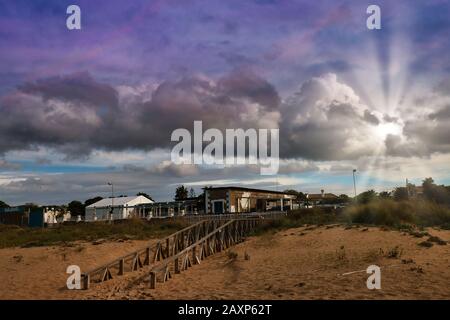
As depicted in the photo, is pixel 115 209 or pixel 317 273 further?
pixel 115 209

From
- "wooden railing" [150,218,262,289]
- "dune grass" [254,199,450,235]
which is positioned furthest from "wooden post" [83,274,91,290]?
"dune grass" [254,199,450,235]

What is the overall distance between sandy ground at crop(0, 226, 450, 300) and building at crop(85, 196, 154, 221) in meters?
38.0

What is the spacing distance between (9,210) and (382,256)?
64301 millimetres

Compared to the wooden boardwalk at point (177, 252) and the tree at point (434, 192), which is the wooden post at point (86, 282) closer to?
the wooden boardwalk at point (177, 252)

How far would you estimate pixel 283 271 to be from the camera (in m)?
15.3

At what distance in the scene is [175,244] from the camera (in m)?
22.4

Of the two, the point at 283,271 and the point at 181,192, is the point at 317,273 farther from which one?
the point at 181,192

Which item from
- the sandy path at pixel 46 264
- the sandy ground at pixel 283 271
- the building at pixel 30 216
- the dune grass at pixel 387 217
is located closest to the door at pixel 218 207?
the building at pixel 30 216

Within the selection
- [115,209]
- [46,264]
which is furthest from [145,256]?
[115,209]

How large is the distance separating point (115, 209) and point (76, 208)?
1451 inches

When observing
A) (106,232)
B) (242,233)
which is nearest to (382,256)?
(242,233)

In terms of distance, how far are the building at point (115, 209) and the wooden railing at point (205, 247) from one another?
34933mm

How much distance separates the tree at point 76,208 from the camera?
295 feet
